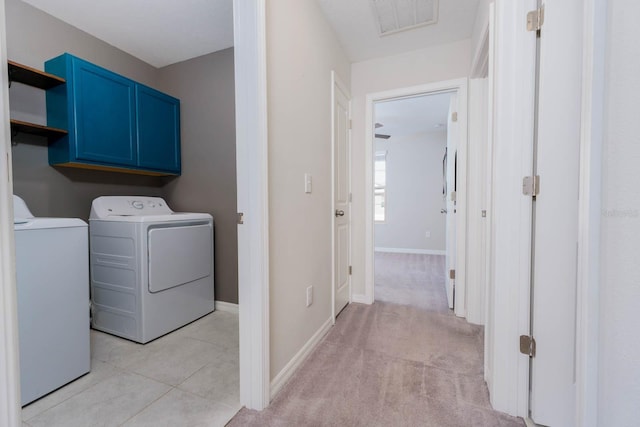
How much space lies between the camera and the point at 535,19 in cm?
111

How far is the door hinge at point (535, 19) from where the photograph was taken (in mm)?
1090

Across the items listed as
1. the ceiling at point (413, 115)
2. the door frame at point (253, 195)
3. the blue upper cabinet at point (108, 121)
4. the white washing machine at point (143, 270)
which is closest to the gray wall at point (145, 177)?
the blue upper cabinet at point (108, 121)

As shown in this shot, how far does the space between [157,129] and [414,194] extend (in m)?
4.70

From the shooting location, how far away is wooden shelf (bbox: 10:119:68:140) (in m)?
1.75

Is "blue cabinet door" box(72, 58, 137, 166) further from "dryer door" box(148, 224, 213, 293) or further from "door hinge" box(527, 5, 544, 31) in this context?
"door hinge" box(527, 5, 544, 31)

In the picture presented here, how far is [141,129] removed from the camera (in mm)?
2332

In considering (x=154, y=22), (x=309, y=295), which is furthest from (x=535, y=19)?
(x=154, y=22)

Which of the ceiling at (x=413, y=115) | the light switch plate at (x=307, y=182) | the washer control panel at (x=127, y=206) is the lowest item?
the washer control panel at (x=127, y=206)

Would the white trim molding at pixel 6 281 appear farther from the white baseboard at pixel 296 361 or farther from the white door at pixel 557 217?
the white door at pixel 557 217

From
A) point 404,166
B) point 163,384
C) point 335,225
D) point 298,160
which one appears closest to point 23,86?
point 298,160

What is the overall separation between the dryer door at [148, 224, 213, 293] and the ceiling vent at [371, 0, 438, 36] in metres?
2.20

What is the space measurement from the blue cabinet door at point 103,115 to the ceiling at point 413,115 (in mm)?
2699

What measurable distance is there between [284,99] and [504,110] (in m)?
1.07

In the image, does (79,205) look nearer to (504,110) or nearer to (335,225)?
(335,225)
